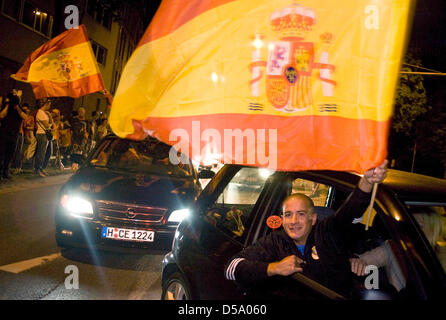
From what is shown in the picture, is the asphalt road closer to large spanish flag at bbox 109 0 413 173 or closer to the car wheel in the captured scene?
the car wheel

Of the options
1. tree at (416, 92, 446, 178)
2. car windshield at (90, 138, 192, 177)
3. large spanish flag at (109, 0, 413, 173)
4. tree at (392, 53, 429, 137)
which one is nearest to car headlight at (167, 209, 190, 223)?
car windshield at (90, 138, 192, 177)

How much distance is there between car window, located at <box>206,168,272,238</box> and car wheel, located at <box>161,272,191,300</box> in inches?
20.2

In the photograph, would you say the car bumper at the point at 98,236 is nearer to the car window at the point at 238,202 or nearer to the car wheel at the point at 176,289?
the car wheel at the point at 176,289

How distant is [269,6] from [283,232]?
4.51 feet

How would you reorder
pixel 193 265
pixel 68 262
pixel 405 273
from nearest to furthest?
1. pixel 405 273
2. pixel 193 265
3. pixel 68 262

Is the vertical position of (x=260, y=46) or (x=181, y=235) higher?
(x=260, y=46)

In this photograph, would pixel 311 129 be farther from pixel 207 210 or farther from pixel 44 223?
pixel 44 223

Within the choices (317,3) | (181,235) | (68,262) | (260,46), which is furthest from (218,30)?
(68,262)

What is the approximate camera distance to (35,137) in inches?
490

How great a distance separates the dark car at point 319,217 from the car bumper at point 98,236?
145 cm

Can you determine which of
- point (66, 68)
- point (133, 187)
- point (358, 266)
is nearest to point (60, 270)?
point (133, 187)

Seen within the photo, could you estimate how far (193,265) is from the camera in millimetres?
3062

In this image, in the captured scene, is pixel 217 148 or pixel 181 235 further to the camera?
pixel 181 235
